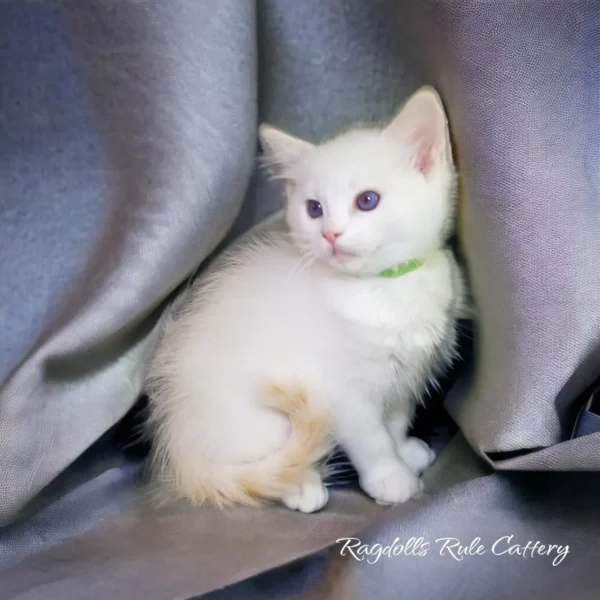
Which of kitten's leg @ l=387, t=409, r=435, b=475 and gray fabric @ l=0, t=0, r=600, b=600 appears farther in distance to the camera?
kitten's leg @ l=387, t=409, r=435, b=475

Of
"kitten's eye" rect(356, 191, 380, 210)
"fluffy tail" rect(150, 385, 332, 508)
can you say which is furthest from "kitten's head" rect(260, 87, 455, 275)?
"fluffy tail" rect(150, 385, 332, 508)

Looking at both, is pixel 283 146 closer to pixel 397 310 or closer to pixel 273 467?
pixel 397 310

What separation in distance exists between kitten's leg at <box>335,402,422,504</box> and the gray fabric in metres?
0.03

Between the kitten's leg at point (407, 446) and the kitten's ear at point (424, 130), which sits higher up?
the kitten's ear at point (424, 130)

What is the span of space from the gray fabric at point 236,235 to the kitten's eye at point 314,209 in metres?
0.08

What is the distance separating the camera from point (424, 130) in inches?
28.6

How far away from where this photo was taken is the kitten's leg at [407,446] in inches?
33.7

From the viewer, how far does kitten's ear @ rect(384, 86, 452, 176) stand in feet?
2.30

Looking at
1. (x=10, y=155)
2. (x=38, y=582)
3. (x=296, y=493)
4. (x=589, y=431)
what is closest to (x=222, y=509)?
(x=296, y=493)

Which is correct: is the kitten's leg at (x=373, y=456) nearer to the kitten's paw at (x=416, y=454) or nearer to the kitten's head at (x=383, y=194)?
the kitten's paw at (x=416, y=454)

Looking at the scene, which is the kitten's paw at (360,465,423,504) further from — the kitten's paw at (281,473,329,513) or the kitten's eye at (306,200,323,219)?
the kitten's eye at (306,200,323,219)

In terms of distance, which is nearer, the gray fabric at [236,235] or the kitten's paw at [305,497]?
the gray fabric at [236,235]

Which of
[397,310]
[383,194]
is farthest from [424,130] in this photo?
[397,310]

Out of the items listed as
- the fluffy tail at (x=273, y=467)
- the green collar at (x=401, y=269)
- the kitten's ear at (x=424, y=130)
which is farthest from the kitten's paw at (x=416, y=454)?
the kitten's ear at (x=424, y=130)
